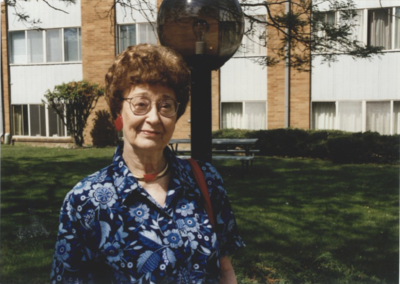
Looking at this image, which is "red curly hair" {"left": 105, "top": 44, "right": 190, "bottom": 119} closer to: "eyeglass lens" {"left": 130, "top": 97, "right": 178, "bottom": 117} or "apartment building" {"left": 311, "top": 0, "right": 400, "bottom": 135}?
"eyeglass lens" {"left": 130, "top": 97, "right": 178, "bottom": 117}

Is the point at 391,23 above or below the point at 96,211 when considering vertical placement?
above

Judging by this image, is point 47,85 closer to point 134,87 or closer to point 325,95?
point 325,95

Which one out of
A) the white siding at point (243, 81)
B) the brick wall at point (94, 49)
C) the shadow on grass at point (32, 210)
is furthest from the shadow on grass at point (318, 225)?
the brick wall at point (94, 49)

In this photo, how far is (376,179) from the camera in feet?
33.1

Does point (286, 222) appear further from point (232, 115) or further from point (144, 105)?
point (232, 115)

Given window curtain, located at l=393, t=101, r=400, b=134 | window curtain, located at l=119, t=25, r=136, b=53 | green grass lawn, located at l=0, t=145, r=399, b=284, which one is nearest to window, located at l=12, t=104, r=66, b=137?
window curtain, located at l=119, t=25, r=136, b=53

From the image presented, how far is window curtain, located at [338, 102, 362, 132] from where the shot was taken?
658 inches

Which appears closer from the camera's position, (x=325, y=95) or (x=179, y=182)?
(x=179, y=182)

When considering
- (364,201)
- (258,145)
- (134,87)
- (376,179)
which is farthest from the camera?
(258,145)

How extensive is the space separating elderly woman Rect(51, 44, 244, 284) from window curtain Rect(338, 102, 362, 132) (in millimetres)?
15664

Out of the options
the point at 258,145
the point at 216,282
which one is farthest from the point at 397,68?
the point at 216,282

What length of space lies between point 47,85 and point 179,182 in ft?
64.8

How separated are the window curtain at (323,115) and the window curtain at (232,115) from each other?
2.95 meters

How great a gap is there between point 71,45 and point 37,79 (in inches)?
89.9
